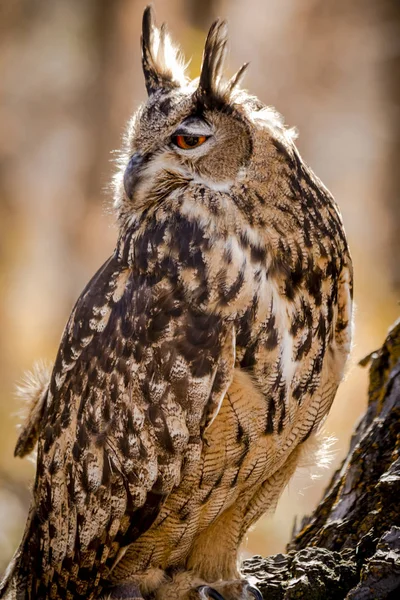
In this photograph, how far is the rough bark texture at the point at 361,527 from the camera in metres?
1.77

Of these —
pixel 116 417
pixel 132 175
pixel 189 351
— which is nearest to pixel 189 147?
pixel 132 175

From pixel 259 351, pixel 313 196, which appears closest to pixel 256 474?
pixel 259 351

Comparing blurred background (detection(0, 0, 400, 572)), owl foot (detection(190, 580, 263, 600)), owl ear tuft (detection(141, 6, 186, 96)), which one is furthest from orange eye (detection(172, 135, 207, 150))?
blurred background (detection(0, 0, 400, 572))

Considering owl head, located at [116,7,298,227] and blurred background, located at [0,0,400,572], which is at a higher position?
blurred background, located at [0,0,400,572]

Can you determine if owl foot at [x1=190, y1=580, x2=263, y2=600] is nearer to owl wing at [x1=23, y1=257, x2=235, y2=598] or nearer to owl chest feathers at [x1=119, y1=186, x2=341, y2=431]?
owl wing at [x1=23, y1=257, x2=235, y2=598]

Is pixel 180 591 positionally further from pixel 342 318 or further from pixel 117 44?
pixel 117 44

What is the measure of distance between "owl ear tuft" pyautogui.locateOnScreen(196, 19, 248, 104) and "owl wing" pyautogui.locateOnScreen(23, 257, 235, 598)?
489 millimetres

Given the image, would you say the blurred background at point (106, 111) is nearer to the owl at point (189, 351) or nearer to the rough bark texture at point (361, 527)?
the rough bark texture at point (361, 527)

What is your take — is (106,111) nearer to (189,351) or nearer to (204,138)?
(204,138)

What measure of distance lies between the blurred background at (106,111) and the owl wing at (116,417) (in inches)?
163

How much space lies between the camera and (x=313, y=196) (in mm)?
2027

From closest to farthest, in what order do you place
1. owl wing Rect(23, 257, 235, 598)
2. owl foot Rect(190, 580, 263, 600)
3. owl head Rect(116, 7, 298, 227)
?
owl wing Rect(23, 257, 235, 598) < owl head Rect(116, 7, 298, 227) < owl foot Rect(190, 580, 263, 600)

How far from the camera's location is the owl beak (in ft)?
6.81

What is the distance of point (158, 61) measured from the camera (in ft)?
7.47
